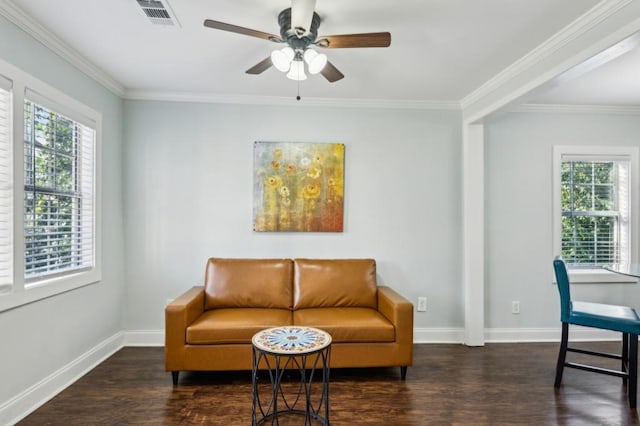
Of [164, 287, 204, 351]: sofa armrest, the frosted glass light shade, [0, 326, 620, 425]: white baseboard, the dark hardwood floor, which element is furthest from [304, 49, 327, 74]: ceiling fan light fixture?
[0, 326, 620, 425]: white baseboard

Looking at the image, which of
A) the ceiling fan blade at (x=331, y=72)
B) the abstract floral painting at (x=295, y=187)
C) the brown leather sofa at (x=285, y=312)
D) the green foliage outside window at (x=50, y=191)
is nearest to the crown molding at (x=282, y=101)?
the abstract floral painting at (x=295, y=187)

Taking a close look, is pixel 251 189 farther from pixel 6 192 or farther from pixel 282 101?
pixel 6 192

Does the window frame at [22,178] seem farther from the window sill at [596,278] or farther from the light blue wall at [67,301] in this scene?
the window sill at [596,278]

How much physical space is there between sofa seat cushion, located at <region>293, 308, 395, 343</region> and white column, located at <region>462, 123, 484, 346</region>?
1173 millimetres

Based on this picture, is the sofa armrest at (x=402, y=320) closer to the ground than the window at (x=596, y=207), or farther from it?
closer to the ground

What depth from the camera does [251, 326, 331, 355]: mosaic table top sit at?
6.54 feet

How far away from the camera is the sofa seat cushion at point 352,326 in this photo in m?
→ 2.75

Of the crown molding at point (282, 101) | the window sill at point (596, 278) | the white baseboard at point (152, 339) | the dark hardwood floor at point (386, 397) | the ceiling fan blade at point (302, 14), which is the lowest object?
the dark hardwood floor at point (386, 397)

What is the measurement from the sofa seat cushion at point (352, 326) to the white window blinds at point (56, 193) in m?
1.82

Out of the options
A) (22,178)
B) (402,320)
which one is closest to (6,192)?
(22,178)

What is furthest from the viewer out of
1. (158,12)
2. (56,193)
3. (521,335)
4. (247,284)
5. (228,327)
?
(521,335)

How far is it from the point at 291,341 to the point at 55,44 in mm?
2556

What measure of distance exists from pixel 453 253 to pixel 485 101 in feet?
4.95

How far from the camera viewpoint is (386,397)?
254cm
